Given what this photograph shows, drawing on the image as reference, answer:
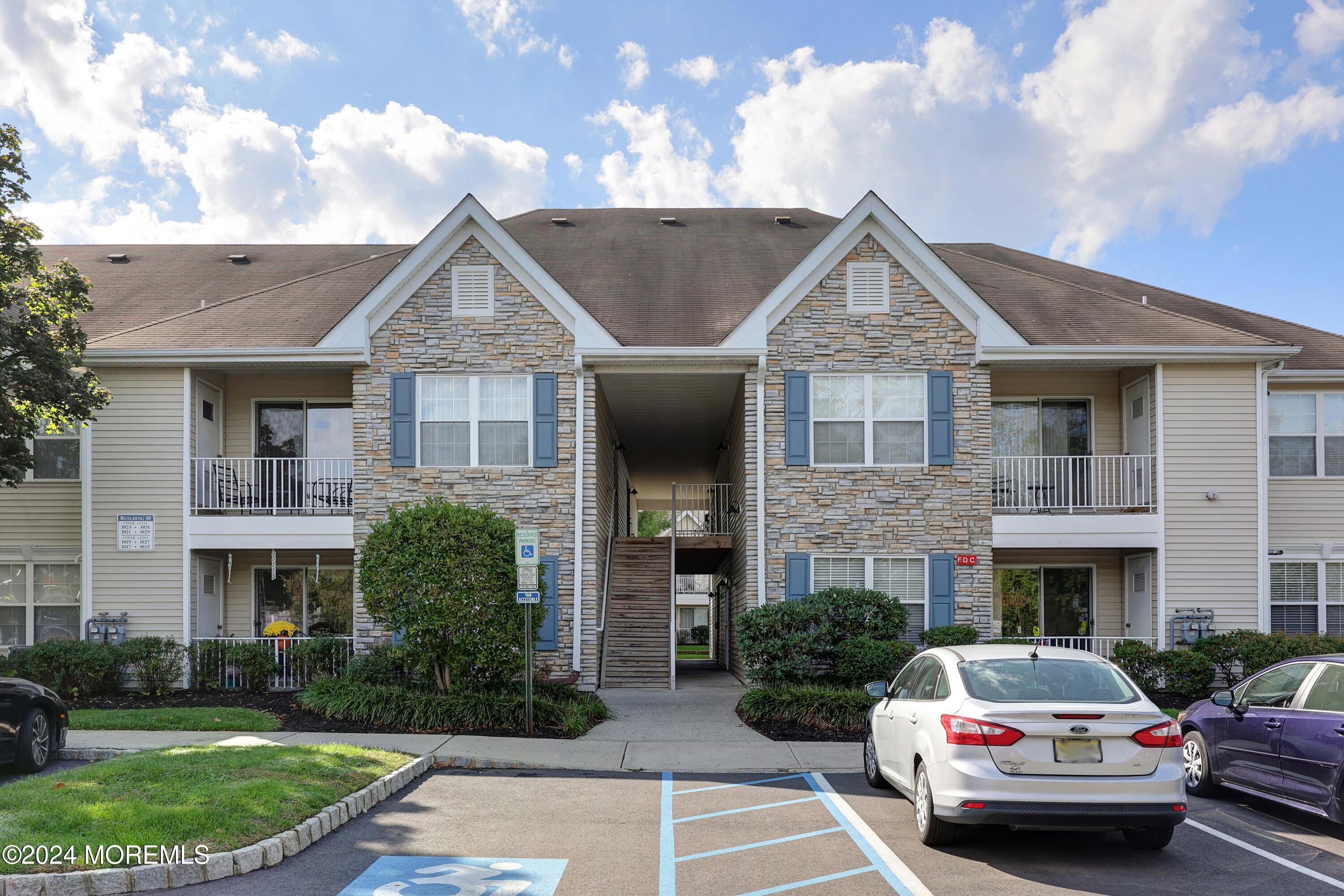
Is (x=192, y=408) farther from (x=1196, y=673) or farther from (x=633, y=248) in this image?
(x=1196, y=673)

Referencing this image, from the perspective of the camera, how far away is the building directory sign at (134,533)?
16812 millimetres

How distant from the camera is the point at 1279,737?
27.8 ft

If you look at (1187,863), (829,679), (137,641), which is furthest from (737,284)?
(1187,863)

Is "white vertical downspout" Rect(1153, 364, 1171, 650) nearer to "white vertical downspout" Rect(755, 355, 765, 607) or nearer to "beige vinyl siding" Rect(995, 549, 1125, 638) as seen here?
"beige vinyl siding" Rect(995, 549, 1125, 638)

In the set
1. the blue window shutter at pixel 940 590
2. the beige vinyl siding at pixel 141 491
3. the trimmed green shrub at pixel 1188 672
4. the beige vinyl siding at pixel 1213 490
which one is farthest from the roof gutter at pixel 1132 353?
the beige vinyl siding at pixel 141 491

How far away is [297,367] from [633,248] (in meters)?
7.55

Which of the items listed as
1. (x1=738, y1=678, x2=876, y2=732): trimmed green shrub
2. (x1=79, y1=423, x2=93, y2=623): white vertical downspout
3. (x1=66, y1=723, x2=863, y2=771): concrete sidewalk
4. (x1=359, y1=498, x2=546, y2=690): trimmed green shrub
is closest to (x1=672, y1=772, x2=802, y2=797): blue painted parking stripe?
(x1=66, y1=723, x2=863, y2=771): concrete sidewalk

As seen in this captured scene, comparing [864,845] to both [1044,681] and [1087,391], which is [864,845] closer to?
[1044,681]

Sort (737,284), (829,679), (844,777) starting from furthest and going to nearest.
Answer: (737,284) → (829,679) → (844,777)

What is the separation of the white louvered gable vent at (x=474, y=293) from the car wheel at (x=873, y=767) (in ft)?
32.6

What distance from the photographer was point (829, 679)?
604 inches

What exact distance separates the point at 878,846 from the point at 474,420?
36.1ft

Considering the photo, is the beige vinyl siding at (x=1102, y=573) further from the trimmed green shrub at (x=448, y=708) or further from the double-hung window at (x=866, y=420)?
the trimmed green shrub at (x=448, y=708)

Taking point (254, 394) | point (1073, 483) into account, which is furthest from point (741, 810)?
point (254, 394)
